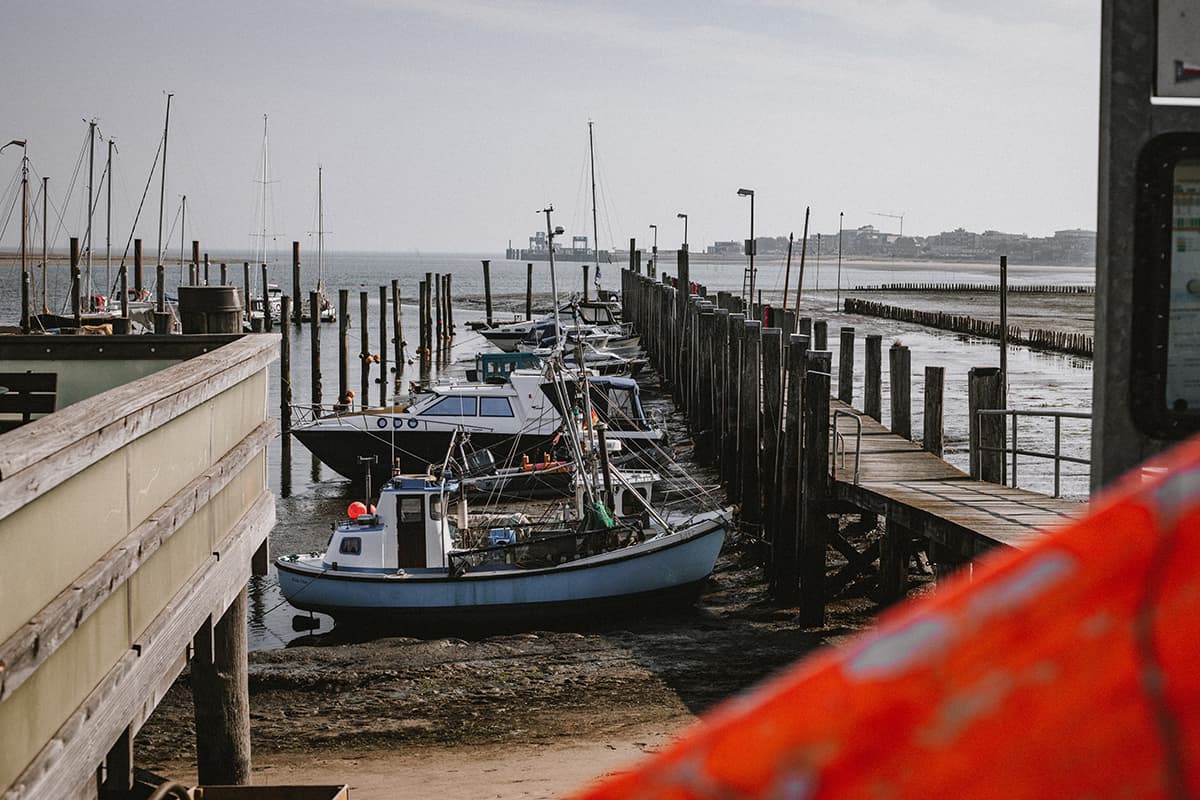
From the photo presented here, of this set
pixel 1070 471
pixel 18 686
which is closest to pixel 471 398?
pixel 1070 471

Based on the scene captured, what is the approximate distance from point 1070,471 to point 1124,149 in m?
28.0

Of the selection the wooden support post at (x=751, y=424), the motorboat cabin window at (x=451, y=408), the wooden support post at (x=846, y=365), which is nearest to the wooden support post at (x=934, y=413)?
the wooden support post at (x=751, y=424)

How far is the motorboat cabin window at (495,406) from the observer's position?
28.8m

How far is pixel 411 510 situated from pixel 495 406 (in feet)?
38.2

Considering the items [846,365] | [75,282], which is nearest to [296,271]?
[75,282]

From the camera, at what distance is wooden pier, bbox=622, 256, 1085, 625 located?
1160cm

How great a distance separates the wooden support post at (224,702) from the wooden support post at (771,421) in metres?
10.5

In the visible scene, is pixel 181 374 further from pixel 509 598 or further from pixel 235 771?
pixel 509 598

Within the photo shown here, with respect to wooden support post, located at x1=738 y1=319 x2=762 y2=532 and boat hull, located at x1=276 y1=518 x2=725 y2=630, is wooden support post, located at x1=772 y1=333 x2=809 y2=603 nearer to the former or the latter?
boat hull, located at x1=276 y1=518 x2=725 y2=630

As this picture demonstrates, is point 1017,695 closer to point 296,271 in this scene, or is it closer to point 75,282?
point 75,282

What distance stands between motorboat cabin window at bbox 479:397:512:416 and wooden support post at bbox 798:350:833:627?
46.7ft

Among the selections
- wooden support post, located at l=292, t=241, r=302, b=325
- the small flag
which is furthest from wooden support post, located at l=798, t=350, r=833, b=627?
wooden support post, located at l=292, t=241, r=302, b=325

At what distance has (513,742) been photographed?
473 inches

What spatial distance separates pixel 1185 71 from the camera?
2.54 metres
